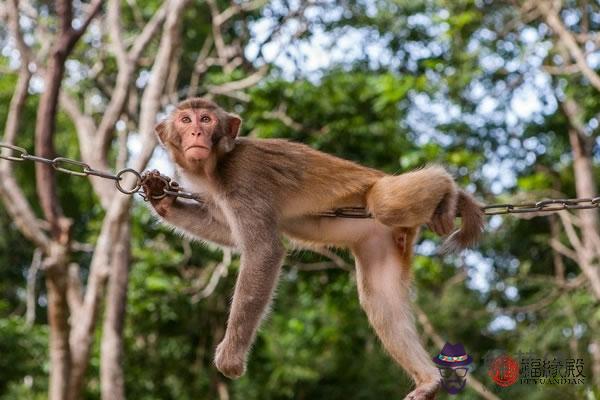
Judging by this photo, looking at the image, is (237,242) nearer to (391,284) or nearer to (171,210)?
(171,210)

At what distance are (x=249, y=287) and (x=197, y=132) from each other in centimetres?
120

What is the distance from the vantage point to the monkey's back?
6336 millimetres

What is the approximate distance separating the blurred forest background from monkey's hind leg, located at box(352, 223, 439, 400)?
3.70 meters

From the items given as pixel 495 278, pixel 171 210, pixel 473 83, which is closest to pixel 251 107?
pixel 473 83

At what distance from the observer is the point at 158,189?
6250 millimetres

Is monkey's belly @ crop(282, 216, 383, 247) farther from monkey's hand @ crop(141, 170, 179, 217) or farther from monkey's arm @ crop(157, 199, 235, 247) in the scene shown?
monkey's hand @ crop(141, 170, 179, 217)

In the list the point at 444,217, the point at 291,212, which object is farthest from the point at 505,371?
the point at 291,212

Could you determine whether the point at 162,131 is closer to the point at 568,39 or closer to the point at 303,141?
the point at 303,141

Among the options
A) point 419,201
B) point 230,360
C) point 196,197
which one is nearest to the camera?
point 230,360

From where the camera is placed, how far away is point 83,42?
596 inches

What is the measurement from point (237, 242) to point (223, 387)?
986 centimetres

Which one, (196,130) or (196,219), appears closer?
(196,130)

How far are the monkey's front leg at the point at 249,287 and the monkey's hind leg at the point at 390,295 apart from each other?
860mm

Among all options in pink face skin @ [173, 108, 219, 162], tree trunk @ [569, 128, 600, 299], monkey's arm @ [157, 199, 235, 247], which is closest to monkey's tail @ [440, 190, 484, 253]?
monkey's arm @ [157, 199, 235, 247]
